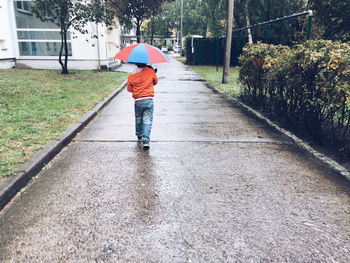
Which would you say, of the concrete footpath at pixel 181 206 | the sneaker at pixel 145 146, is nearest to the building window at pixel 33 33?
the concrete footpath at pixel 181 206

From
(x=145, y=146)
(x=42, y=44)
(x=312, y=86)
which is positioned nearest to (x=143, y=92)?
(x=145, y=146)

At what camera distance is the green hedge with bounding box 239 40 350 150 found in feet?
14.9

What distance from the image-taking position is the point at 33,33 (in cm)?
1853

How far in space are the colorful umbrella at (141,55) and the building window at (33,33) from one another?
1546 cm

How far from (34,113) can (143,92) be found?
3121 mm

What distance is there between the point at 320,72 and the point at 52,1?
1279 centimetres

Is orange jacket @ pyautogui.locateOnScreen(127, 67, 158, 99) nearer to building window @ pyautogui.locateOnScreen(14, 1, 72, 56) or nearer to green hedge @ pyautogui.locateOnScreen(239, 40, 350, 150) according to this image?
green hedge @ pyautogui.locateOnScreen(239, 40, 350, 150)

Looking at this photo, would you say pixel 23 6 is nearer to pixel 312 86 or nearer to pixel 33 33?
pixel 33 33

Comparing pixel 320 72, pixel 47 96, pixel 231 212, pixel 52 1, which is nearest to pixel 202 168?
pixel 231 212

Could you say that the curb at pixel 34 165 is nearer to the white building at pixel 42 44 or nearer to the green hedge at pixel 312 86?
the green hedge at pixel 312 86

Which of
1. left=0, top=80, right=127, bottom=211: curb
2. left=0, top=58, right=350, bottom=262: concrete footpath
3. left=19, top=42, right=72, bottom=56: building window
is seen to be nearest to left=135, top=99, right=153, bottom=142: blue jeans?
left=0, top=58, right=350, bottom=262: concrete footpath

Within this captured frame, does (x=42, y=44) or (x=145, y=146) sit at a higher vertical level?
(x=42, y=44)

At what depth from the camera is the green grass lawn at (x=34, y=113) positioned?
4.52 metres

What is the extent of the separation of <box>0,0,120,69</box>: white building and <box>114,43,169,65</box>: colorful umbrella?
1404 cm
